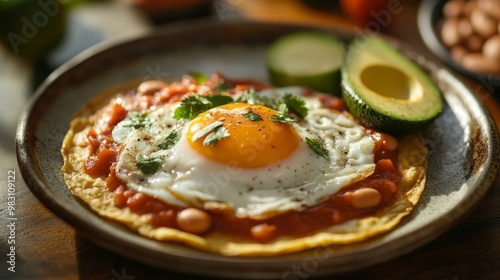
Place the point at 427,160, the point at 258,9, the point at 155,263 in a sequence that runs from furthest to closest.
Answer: the point at 258,9 < the point at 427,160 < the point at 155,263

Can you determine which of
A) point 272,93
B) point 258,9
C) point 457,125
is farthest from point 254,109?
point 258,9

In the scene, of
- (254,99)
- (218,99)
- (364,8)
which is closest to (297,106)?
(254,99)

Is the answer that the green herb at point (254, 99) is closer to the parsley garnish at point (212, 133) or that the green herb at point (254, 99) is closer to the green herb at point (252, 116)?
the green herb at point (252, 116)

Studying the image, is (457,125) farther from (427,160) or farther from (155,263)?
(155,263)

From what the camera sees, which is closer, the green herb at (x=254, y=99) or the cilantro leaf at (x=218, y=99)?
the cilantro leaf at (x=218, y=99)

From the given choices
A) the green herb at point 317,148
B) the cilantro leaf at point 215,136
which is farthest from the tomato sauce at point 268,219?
the cilantro leaf at point 215,136

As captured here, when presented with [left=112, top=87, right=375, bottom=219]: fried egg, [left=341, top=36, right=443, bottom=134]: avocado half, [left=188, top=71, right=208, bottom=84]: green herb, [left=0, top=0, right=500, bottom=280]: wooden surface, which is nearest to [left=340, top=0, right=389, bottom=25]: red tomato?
[left=341, top=36, right=443, bottom=134]: avocado half

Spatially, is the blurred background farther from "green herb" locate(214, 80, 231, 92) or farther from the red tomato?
"green herb" locate(214, 80, 231, 92)
